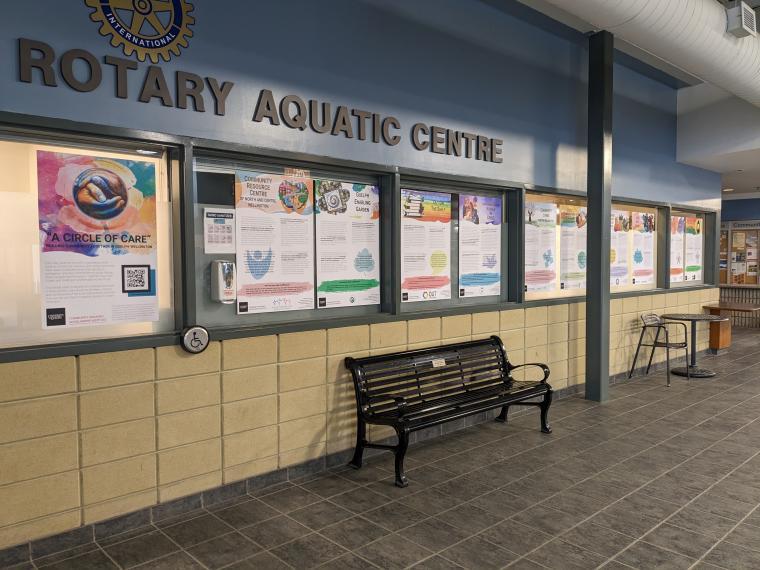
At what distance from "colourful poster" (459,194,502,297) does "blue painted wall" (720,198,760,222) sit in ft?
33.2

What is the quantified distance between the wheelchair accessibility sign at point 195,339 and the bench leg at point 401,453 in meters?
1.30

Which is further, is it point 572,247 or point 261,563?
point 572,247

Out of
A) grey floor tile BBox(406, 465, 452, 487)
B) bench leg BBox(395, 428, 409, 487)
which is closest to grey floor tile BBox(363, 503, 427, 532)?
bench leg BBox(395, 428, 409, 487)

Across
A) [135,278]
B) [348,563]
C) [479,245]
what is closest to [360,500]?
[348,563]

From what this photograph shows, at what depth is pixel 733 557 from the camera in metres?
Answer: 2.73

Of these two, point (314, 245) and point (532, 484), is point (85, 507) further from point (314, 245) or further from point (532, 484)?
point (532, 484)

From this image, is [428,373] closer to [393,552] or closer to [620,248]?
[393,552]

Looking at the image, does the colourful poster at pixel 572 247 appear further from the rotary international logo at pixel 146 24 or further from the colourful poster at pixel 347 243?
the rotary international logo at pixel 146 24

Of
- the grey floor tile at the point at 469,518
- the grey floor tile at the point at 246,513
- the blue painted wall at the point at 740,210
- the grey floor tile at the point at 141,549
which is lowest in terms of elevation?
the grey floor tile at the point at 141,549

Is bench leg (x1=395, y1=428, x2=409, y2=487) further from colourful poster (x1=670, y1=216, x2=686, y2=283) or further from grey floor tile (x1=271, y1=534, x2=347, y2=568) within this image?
colourful poster (x1=670, y1=216, x2=686, y2=283)

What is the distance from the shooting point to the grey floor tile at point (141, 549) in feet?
9.06

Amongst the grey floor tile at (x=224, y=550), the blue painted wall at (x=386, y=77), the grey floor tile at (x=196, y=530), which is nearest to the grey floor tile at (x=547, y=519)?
the grey floor tile at (x=224, y=550)

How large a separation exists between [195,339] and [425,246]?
2.10m

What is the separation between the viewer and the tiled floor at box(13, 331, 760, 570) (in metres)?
2.76
